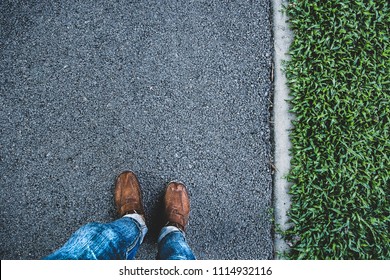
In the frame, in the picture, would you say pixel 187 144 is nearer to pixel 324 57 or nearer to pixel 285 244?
pixel 285 244

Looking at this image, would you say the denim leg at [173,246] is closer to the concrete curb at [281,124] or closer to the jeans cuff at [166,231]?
the jeans cuff at [166,231]

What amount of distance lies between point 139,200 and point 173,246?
1.57 ft

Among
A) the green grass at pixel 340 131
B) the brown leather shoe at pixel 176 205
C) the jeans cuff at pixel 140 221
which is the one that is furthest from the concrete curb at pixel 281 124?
the jeans cuff at pixel 140 221

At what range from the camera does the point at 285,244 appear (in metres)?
2.55

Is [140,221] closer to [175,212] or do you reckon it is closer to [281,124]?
[175,212]

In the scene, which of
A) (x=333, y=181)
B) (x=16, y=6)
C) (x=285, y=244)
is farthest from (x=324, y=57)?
(x=16, y=6)

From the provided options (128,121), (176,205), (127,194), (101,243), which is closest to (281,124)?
(176,205)

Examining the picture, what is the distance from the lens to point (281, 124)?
8.50 ft

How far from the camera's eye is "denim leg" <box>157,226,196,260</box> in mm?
2088

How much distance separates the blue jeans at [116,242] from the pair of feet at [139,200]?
0.07 meters

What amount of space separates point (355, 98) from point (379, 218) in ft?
2.88

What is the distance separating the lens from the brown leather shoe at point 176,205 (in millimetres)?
2439

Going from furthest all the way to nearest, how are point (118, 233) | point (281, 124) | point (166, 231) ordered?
point (281, 124) < point (166, 231) < point (118, 233)

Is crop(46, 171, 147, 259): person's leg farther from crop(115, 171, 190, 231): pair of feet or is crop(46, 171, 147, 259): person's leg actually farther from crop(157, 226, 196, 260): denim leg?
crop(157, 226, 196, 260): denim leg
